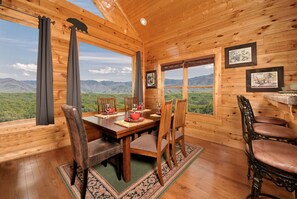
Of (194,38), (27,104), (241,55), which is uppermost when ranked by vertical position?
(194,38)

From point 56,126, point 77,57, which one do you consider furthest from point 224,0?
point 56,126

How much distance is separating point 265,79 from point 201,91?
1241 mm

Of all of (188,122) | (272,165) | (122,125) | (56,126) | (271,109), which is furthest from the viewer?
(188,122)

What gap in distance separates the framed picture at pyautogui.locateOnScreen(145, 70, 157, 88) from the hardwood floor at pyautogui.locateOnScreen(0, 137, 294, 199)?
101 inches

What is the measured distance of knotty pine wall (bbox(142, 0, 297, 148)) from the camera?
2234 millimetres

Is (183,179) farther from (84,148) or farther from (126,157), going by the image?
(84,148)

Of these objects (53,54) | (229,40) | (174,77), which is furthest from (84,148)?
(229,40)

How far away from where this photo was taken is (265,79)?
2398mm

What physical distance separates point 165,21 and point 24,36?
312 centimetres

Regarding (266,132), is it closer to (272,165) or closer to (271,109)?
(272,165)

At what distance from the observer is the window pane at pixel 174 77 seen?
3709mm

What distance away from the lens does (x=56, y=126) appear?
8.84 ft

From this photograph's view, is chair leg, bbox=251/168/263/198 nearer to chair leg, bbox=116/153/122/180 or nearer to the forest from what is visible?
chair leg, bbox=116/153/122/180

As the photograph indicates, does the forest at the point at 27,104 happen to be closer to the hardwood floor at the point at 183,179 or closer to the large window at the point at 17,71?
the large window at the point at 17,71
